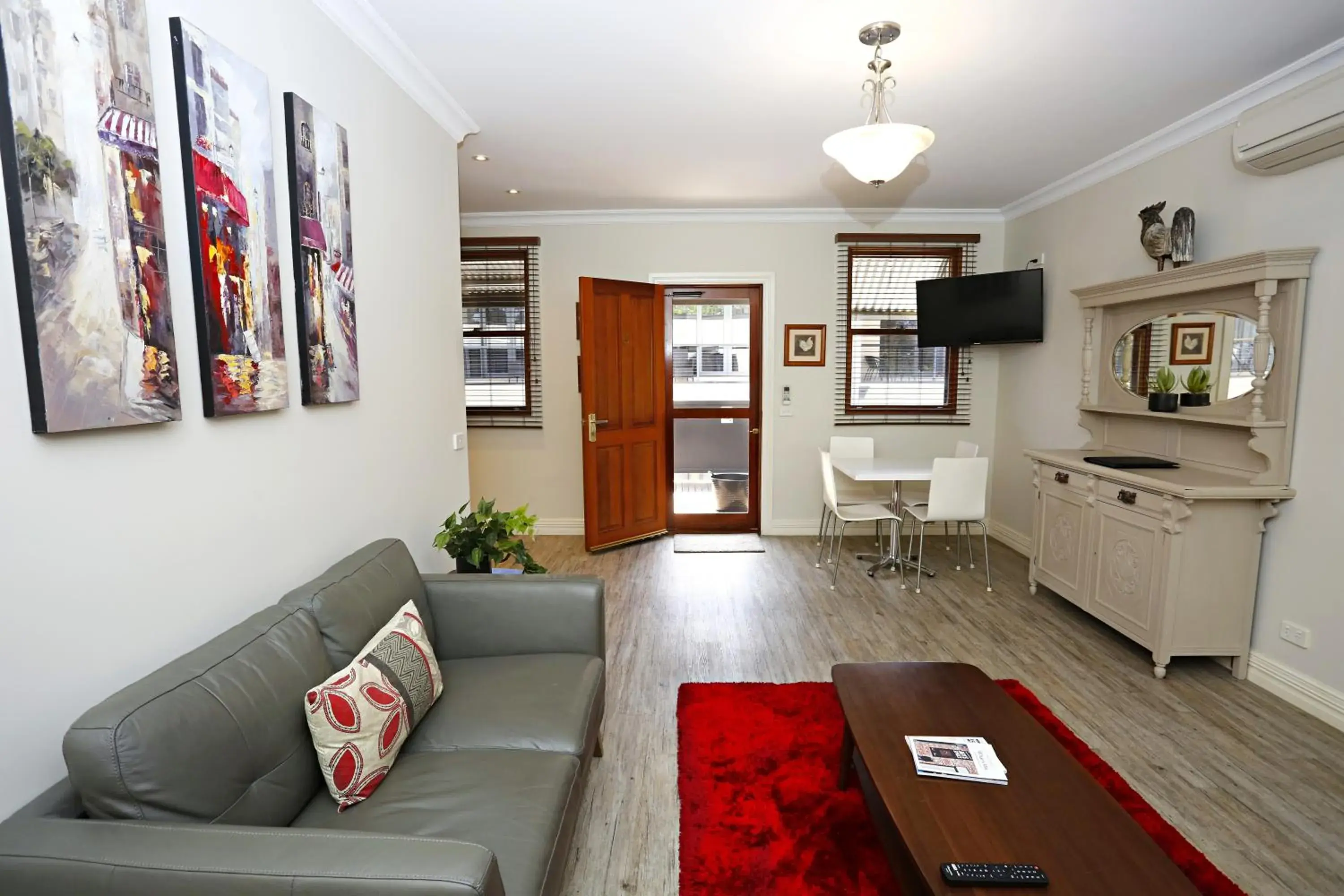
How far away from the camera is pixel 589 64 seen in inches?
107

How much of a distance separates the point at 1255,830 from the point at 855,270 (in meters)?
4.34

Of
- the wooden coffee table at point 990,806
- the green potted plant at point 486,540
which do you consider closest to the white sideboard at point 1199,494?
the wooden coffee table at point 990,806

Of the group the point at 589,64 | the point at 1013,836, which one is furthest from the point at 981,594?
the point at 589,64

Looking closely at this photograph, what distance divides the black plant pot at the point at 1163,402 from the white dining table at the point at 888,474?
1.23 metres

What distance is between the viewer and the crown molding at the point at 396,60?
221 cm

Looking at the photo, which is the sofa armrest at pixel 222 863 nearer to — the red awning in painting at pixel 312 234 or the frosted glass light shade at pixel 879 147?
the red awning in painting at pixel 312 234

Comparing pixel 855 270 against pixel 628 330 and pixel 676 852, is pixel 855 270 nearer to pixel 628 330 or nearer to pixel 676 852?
pixel 628 330

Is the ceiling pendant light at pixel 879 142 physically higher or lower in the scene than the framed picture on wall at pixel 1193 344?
higher

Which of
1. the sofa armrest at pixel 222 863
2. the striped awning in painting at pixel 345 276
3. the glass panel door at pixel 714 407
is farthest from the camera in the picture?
the glass panel door at pixel 714 407

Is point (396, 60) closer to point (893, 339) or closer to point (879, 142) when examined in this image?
point (879, 142)

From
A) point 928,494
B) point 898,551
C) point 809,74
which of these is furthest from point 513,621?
point 928,494

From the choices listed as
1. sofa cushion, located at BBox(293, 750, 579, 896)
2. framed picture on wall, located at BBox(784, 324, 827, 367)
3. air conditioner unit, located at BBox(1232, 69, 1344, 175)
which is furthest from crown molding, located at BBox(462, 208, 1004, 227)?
sofa cushion, located at BBox(293, 750, 579, 896)

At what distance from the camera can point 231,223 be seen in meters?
1.68

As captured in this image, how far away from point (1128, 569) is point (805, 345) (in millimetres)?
2909
